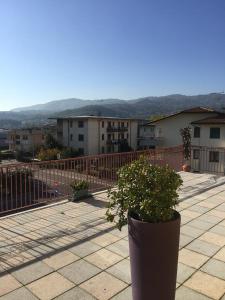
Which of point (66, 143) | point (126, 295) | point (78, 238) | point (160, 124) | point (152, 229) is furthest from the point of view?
point (66, 143)

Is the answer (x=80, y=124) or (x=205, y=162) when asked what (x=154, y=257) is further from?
(x=80, y=124)

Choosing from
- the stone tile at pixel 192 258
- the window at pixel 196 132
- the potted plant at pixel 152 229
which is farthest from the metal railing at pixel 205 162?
the window at pixel 196 132

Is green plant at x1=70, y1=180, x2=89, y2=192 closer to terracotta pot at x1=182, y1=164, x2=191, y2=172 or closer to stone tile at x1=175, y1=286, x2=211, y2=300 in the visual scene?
stone tile at x1=175, y1=286, x2=211, y2=300

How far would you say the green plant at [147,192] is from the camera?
272 cm

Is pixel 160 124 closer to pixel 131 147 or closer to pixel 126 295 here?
pixel 131 147

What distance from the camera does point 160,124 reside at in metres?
44.0

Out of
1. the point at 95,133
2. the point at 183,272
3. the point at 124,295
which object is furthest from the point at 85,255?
the point at 95,133

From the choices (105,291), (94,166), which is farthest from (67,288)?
(94,166)

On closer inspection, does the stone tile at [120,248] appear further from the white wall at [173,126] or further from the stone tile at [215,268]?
the white wall at [173,126]

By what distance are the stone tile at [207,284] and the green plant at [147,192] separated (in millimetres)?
1291

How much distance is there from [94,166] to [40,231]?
9.83 ft

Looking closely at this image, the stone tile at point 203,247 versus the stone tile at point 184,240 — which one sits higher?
the stone tile at point 184,240

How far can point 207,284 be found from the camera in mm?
3633

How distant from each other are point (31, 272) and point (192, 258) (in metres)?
2.22
